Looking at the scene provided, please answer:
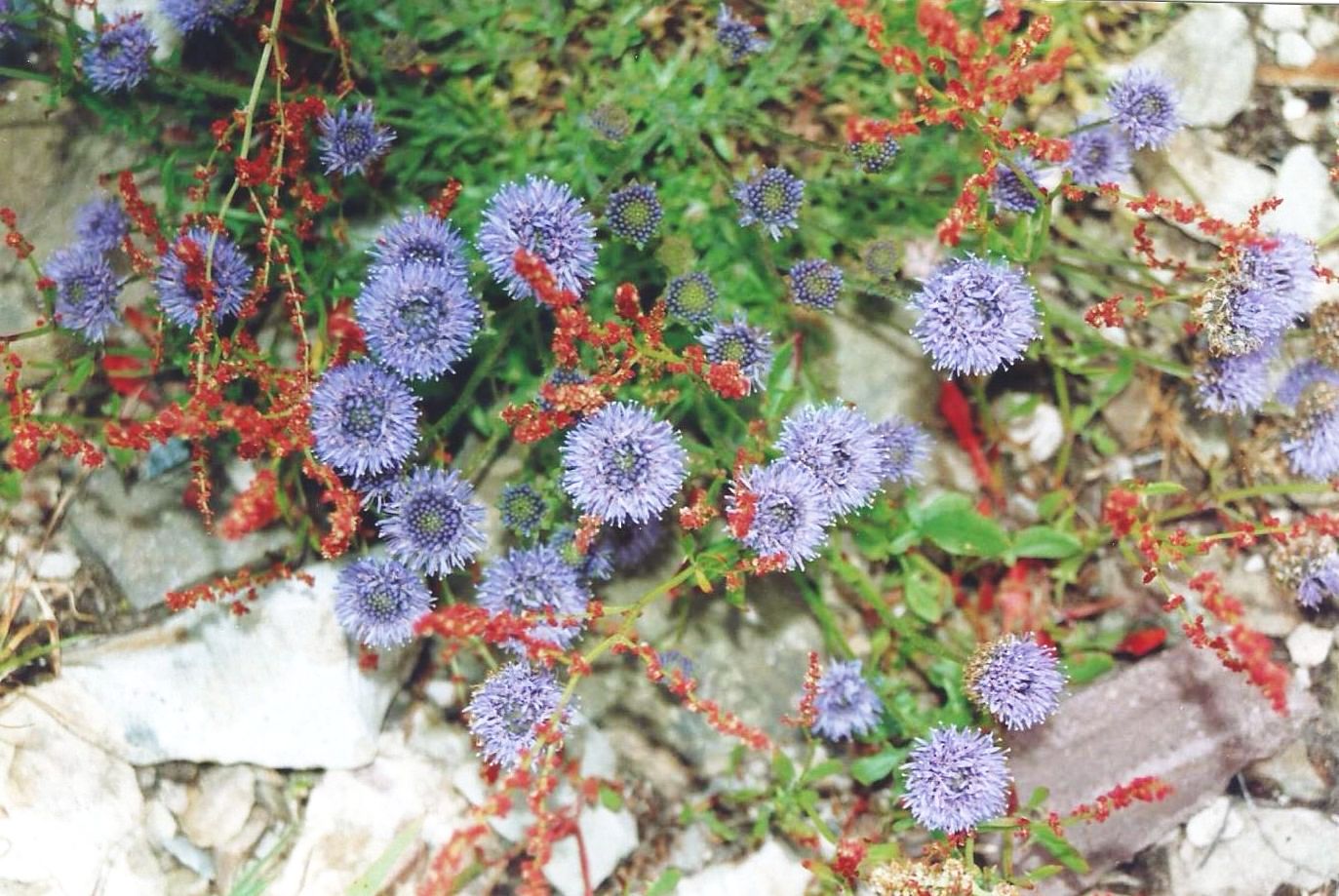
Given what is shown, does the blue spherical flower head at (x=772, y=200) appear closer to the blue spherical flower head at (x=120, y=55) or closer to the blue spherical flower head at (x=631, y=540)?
the blue spherical flower head at (x=631, y=540)

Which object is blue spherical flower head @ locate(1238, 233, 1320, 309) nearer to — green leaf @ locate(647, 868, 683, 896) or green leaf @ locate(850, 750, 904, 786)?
green leaf @ locate(850, 750, 904, 786)

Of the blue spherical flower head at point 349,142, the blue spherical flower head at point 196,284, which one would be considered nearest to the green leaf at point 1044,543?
the blue spherical flower head at point 349,142

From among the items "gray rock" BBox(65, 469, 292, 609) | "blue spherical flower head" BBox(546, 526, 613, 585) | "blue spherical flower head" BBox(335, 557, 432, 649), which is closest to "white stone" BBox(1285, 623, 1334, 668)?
"blue spherical flower head" BBox(546, 526, 613, 585)

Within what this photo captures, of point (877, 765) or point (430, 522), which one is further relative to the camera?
point (877, 765)

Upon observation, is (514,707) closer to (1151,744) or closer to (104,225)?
(104,225)

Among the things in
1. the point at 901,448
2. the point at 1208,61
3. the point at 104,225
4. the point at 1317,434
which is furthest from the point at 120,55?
the point at 1317,434
